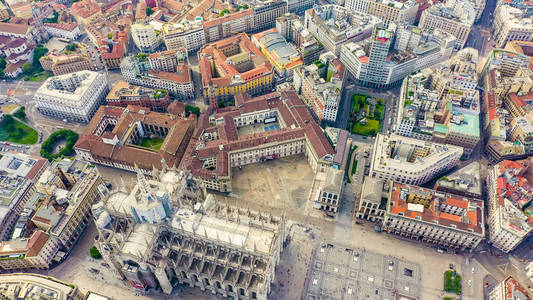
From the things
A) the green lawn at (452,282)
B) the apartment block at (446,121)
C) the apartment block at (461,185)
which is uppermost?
the apartment block at (446,121)

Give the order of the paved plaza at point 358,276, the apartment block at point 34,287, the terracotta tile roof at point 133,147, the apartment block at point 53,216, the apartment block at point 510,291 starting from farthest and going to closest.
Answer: the terracotta tile roof at point 133,147
the apartment block at point 53,216
the paved plaza at point 358,276
the apartment block at point 34,287
the apartment block at point 510,291

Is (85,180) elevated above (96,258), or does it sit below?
above

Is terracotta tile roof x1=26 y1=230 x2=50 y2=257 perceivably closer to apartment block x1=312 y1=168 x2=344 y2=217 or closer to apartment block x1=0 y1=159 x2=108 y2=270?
Answer: apartment block x1=0 y1=159 x2=108 y2=270

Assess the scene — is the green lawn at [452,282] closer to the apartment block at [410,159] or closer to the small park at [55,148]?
the apartment block at [410,159]

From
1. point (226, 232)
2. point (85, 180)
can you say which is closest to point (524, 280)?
point (226, 232)

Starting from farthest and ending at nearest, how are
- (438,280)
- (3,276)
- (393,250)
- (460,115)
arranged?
(460,115), (393,250), (438,280), (3,276)

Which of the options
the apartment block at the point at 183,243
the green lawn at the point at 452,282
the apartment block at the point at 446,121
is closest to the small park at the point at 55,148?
the apartment block at the point at 183,243

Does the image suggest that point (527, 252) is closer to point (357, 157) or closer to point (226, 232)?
point (357, 157)
